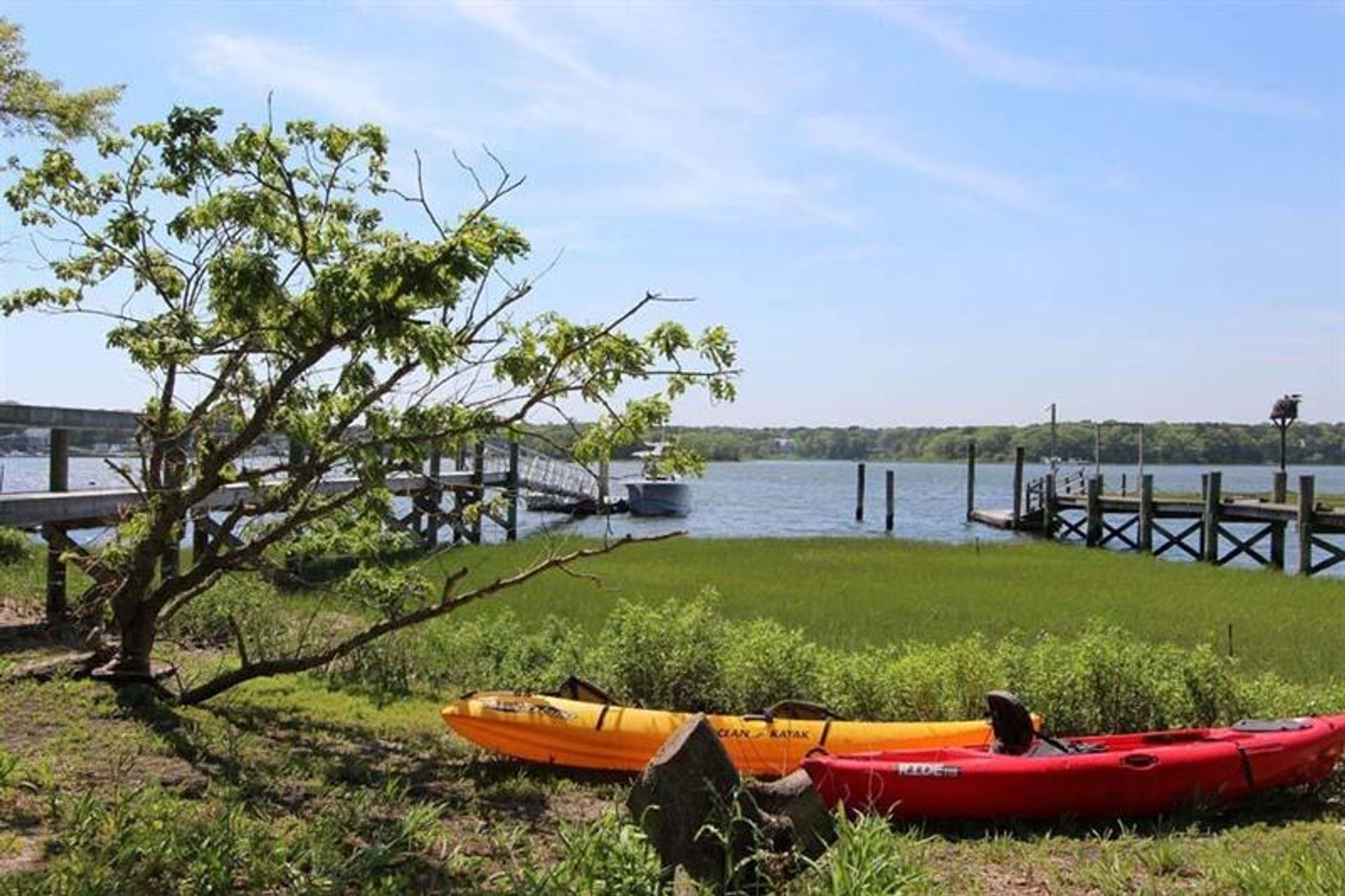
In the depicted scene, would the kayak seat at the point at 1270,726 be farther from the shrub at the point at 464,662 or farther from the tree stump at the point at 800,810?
the shrub at the point at 464,662

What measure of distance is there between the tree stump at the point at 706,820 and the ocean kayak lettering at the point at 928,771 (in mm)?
2052

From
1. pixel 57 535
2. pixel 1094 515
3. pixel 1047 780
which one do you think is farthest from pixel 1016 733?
pixel 1094 515

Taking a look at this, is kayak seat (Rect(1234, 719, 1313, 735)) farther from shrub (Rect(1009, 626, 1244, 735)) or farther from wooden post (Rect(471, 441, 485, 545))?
wooden post (Rect(471, 441, 485, 545))

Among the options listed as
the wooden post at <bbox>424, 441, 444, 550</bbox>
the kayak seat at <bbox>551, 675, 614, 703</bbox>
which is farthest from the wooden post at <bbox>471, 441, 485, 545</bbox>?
the kayak seat at <bbox>551, 675, 614, 703</bbox>

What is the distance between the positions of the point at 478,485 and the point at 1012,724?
14.0ft

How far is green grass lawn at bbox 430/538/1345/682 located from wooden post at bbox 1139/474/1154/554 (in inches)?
153

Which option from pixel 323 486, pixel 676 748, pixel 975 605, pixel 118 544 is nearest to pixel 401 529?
pixel 118 544

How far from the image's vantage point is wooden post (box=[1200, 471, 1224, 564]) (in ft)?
86.9

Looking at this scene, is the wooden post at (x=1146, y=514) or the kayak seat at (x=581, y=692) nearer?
the kayak seat at (x=581, y=692)

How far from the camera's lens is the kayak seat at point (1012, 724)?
6582 millimetres

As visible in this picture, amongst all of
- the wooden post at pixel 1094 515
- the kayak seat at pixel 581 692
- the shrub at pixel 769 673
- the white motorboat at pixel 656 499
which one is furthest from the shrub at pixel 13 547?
the white motorboat at pixel 656 499

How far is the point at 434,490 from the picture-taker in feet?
29.9

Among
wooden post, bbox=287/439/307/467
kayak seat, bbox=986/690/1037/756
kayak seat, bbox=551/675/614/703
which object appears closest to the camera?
kayak seat, bbox=986/690/1037/756

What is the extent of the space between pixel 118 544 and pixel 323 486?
6.43 metres
